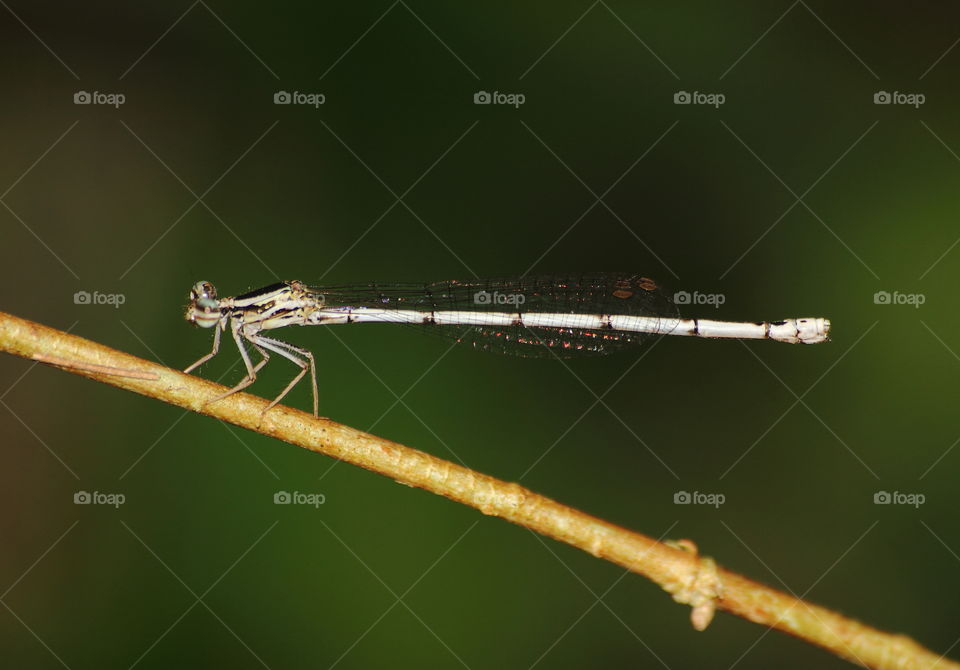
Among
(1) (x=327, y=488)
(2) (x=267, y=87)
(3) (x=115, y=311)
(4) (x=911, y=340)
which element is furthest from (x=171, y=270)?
(4) (x=911, y=340)

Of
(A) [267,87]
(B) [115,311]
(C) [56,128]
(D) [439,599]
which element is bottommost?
(D) [439,599]

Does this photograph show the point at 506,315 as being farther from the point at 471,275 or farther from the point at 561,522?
the point at 561,522

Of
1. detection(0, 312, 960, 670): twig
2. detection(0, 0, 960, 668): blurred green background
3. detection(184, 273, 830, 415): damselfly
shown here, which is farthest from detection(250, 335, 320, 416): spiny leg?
detection(0, 312, 960, 670): twig

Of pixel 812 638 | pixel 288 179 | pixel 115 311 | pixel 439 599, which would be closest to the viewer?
pixel 812 638

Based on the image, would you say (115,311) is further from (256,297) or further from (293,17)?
(293,17)

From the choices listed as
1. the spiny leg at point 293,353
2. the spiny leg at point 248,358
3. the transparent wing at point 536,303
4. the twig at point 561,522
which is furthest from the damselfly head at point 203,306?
the twig at point 561,522

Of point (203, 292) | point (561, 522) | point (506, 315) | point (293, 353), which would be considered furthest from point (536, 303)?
point (561, 522)
